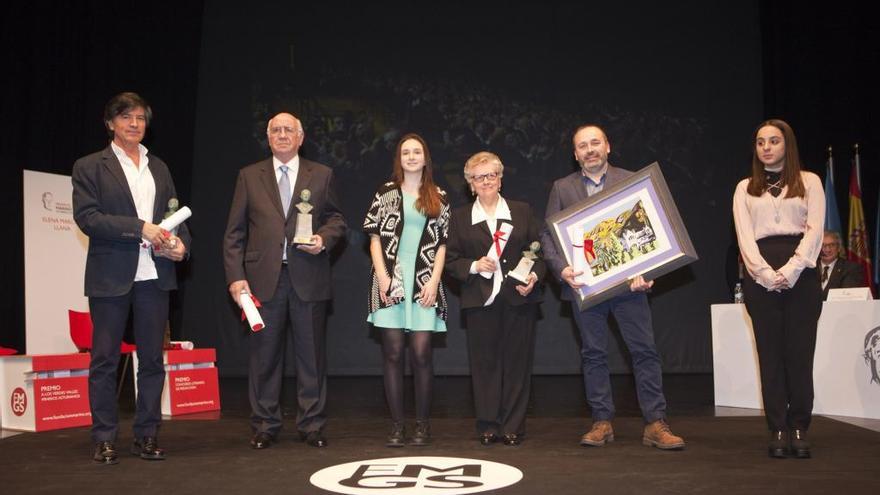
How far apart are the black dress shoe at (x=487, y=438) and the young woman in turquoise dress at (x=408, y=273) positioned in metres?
0.27

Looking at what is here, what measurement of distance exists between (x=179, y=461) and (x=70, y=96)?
15.0 feet

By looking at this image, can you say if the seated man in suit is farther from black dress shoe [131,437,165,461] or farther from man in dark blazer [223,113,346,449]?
black dress shoe [131,437,165,461]

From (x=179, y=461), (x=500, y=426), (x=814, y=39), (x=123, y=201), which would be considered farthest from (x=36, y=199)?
(x=814, y=39)

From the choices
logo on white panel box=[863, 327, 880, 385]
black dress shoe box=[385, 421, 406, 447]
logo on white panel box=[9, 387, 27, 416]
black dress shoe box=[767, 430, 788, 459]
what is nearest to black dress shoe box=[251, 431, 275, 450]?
black dress shoe box=[385, 421, 406, 447]

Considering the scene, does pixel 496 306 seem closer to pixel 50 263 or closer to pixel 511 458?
pixel 511 458

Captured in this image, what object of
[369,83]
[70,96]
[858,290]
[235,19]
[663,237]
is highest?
[235,19]

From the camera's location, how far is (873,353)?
465 cm

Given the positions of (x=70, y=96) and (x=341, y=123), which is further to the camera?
(x=341, y=123)

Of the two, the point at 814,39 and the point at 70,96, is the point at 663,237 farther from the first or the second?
the point at 814,39

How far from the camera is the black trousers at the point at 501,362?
143 inches

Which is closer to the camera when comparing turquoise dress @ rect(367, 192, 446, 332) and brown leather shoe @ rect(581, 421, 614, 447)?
brown leather shoe @ rect(581, 421, 614, 447)

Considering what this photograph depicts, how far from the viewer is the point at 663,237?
3480 mm

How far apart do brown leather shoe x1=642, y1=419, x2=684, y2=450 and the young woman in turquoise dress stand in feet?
3.42

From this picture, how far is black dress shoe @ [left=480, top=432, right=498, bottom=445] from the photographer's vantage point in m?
3.58
